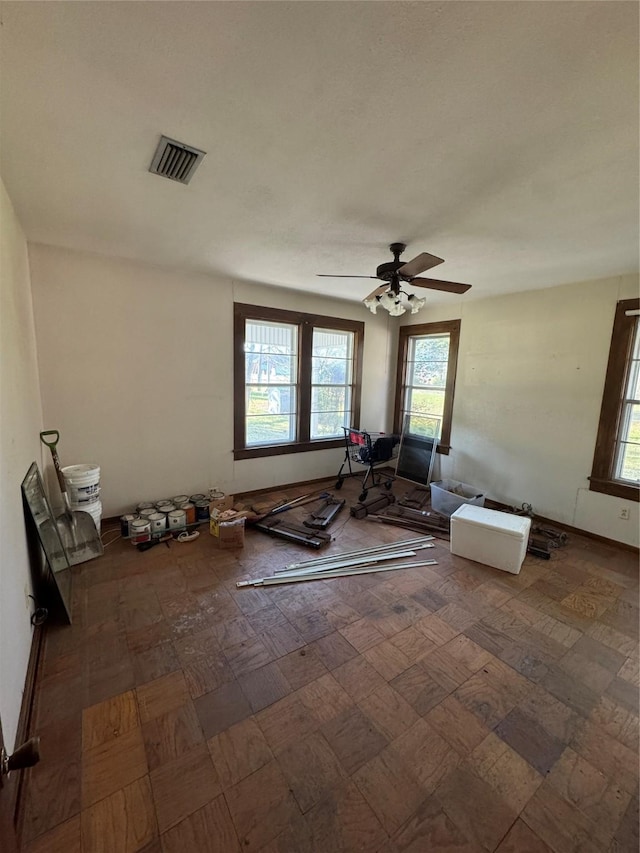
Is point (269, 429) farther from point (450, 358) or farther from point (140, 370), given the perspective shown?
point (450, 358)

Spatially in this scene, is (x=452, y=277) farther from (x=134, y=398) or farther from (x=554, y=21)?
(x=134, y=398)

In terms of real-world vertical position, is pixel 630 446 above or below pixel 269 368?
below

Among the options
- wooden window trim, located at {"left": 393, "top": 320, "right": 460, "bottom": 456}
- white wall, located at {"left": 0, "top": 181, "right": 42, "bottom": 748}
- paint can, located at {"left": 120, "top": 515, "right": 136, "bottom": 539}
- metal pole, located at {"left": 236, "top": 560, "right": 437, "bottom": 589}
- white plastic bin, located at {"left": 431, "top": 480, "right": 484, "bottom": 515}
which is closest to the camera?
white wall, located at {"left": 0, "top": 181, "right": 42, "bottom": 748}

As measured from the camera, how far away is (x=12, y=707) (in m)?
1.37

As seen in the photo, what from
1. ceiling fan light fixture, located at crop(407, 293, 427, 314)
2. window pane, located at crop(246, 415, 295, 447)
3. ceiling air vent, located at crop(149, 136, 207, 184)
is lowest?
window pane, located at crop(246, 415, 295, 447)

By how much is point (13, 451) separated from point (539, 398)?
467 centimetres

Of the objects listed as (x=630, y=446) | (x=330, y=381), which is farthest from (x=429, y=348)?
(x=630, y=446)

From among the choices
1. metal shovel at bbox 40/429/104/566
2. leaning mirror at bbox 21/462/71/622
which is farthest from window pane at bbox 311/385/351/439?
leaning mirror at bbox 21/462/71/622

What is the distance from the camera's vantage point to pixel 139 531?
305cm

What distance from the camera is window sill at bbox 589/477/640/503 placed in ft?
10.6

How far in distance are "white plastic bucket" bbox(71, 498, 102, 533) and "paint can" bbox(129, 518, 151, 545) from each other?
0.27 meters

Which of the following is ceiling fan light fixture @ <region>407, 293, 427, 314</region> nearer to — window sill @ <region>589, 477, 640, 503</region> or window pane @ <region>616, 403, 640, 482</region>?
window pane @ <region>616, 403, 640, 482</region>

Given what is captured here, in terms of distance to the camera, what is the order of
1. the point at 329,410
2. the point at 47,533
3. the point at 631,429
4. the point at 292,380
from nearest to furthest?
the point at 47,533 → the point at 631,429 → the point at 292,380 → the point at 329,410

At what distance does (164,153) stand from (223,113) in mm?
450
